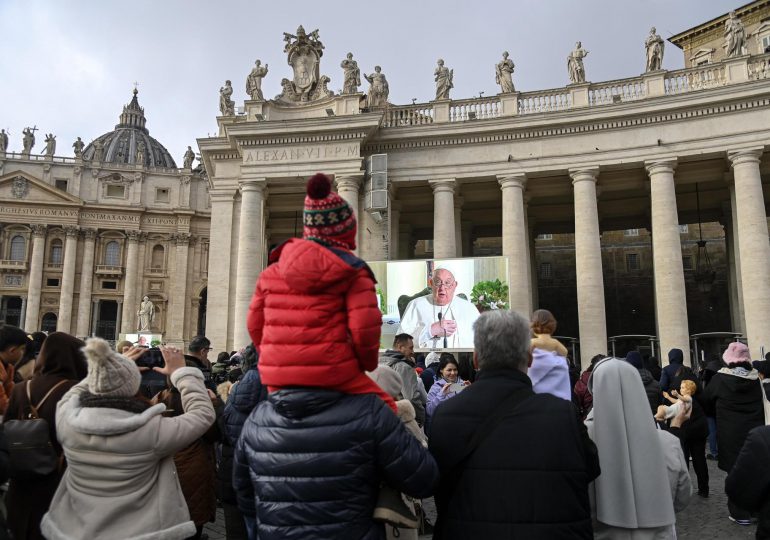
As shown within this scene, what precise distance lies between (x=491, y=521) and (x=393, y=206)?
22.1 metres

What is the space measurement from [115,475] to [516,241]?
1858 cm

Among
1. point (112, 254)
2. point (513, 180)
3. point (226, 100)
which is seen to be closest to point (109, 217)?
point (112, 254)

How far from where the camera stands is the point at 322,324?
9.04ft

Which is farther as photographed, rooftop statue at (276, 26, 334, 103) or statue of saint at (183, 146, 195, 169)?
statue of saint at (183, 146, 195, 169)

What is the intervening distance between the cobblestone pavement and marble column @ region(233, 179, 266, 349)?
43.7 feet

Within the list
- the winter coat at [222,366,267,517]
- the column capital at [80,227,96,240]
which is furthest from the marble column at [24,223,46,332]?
the winter coat at [222,366,267,517]

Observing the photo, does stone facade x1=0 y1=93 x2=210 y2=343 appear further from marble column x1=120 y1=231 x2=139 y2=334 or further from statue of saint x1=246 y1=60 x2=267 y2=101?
statue of saint x1=246 y1=60 x2=267 y2=101

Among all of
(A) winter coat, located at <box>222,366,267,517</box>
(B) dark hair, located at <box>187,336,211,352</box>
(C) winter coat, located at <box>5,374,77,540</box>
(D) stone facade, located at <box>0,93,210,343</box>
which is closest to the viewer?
(C) winter coat, located at <box>5,374,77,540</box>

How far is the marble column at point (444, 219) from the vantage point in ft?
69.8

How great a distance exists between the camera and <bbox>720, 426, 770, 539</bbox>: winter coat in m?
3.26

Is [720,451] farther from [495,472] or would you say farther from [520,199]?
[520,199]

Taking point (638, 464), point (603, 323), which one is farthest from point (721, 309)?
point (638, 464)

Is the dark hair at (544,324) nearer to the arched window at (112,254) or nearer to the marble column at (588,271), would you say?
the marble column at (588,271)

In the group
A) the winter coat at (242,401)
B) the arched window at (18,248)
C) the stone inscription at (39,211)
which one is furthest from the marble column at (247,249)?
the arched window at (18,248)
